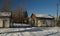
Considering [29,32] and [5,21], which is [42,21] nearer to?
[5,21]

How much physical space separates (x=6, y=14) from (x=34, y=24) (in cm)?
986

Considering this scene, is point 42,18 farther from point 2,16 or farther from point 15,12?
point 15,12

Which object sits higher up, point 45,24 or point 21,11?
point 21,11

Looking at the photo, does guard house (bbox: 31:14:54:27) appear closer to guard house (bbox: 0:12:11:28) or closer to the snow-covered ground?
guard house (bbox: 0:12:11:28)

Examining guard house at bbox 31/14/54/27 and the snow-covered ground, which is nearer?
the snow-covered ground

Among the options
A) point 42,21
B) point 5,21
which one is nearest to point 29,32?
point 5,21

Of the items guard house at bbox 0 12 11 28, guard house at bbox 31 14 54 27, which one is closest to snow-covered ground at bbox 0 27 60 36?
guard house at bbox 0 12 11 28

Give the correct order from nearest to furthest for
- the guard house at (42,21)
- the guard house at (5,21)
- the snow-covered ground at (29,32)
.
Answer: the snow-covered ground at (29,32) < the guard house at (5,21) < the guard house at (42,21)

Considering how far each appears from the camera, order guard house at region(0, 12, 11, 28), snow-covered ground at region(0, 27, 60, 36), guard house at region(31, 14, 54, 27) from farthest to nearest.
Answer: guard house at region(31, 14, 54, 27)
guard house at region(0, 12, 11, 28)
snow-covered ground at region(0, 27, 60, 36)

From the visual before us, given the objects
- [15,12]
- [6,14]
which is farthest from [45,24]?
[15,12]

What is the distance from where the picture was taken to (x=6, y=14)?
108 ft

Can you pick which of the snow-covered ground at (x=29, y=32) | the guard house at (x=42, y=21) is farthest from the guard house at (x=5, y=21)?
the guard house at (x=42, y=21)

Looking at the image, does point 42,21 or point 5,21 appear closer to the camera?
point 5,21

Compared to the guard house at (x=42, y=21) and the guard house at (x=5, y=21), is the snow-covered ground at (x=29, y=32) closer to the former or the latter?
the guard house at (x=5, y=21)
